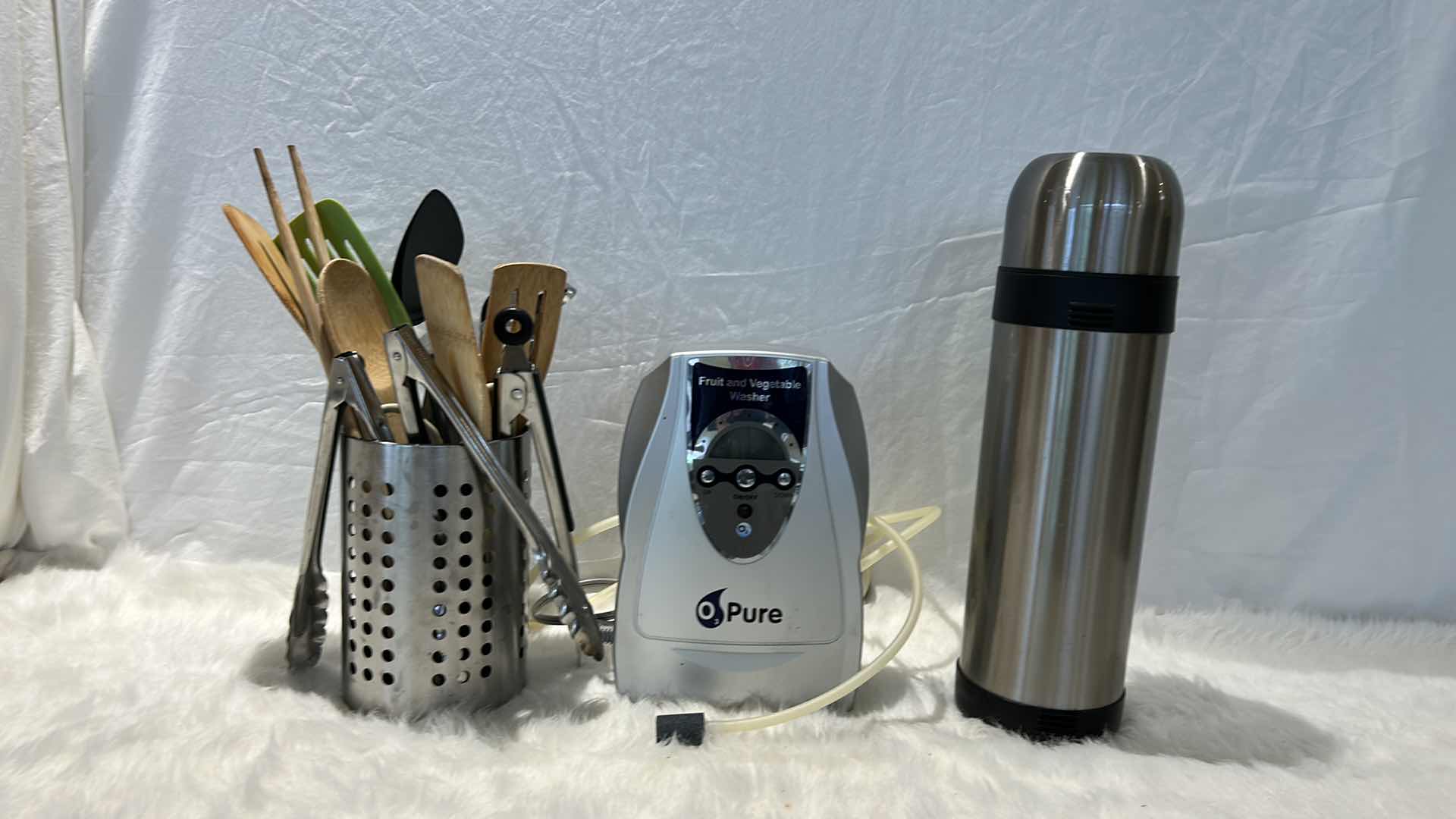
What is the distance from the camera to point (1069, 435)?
1.64 feet

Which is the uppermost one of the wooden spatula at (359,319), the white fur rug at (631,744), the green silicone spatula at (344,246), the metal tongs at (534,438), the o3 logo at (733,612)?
the green silicone spatula at (344,246)

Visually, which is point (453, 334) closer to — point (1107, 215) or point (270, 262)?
point (270, 262)

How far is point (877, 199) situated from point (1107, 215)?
249 mm

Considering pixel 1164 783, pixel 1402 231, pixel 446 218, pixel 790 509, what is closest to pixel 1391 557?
pixel 1402 231

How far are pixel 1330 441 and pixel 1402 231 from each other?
0.16 metres

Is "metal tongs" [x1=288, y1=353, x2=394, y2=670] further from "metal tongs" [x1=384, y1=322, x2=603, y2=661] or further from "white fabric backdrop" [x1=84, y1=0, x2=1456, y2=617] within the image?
"white fabric backdrop" [x1=84, y1=0, x2=1456, y2=617]

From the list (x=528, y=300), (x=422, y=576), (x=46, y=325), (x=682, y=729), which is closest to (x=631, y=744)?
(x=682, y=729)

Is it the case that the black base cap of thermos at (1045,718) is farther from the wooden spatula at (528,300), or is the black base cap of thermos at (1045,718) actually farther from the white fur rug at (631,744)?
the wooden spatula at (528,300)

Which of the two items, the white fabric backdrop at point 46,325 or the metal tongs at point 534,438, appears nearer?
the metal tongs at point 534,438

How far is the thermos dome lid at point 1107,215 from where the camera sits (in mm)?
469

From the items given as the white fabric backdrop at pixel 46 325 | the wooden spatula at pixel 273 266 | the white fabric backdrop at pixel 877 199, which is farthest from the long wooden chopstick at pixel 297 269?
the white fabric backdrop at pixel 46 325

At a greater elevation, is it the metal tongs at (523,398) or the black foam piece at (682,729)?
the metal tongs at (523,398)

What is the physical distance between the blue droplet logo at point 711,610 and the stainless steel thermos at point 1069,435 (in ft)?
0.51

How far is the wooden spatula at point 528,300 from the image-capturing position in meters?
0.52
